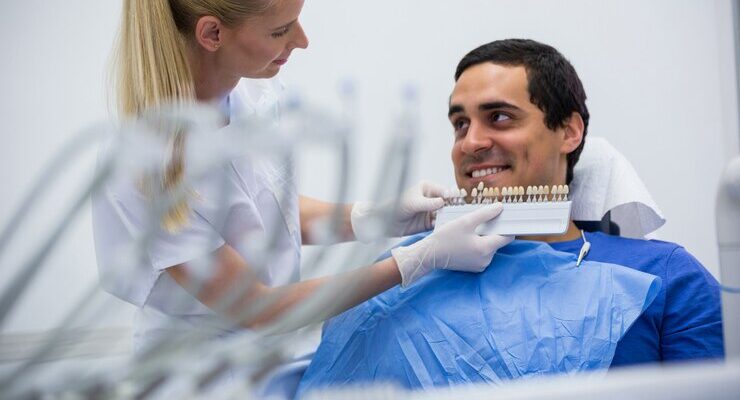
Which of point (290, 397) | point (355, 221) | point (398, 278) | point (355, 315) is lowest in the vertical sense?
point (290, 397)

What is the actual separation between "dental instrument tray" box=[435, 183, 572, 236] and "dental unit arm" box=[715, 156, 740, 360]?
0.68m

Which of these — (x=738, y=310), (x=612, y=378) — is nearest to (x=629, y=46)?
(x=738, y=310)

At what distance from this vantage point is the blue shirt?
1.41 metres

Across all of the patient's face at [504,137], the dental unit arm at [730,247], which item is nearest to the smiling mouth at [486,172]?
the patient's face at [504,137]

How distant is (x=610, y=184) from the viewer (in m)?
1.86

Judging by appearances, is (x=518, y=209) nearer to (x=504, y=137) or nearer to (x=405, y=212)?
(x=504, y=137)

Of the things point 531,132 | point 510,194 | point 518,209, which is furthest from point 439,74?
point 518,209

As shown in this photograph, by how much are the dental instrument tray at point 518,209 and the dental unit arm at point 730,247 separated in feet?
2.24

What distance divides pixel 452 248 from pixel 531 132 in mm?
397

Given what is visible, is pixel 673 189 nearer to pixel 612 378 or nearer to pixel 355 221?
pixel 355 221

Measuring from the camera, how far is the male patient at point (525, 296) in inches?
55.3

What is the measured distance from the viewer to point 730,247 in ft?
2.49

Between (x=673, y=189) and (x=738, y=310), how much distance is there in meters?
2.09

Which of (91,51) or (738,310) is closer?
(738,310)
